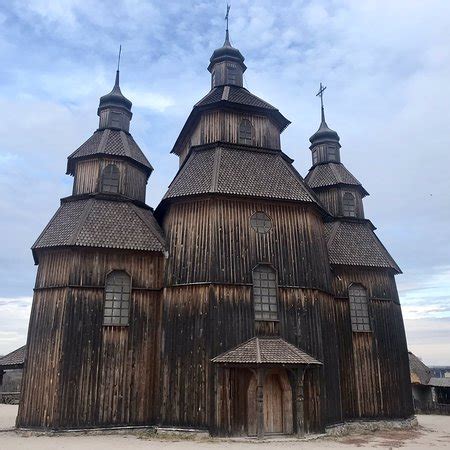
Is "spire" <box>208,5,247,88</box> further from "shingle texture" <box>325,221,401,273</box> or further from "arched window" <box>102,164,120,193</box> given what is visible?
"shingle texture" <box>325,221,401,273</box>

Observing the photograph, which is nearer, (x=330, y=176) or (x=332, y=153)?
(x=330, y=176)

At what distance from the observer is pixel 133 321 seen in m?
17.0

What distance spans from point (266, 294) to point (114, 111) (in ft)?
40.9

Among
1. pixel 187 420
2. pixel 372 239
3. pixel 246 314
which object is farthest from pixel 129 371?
pixel 372 239

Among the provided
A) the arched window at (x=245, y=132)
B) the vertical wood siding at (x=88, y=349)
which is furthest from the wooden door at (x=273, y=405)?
the arched window at (x=245, y=132)

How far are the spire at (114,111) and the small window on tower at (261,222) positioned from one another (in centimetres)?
922

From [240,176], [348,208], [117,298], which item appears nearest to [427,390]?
[348,208]

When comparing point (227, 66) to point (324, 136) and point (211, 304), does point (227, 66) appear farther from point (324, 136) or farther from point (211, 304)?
point (211, 304)

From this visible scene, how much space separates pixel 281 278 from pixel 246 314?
198 cm

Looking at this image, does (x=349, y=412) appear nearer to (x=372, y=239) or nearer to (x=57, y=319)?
(x=372, y=239)

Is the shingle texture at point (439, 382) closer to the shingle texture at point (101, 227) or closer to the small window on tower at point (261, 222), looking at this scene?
the small window on tower at point (261, 222)

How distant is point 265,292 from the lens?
53.2 feet

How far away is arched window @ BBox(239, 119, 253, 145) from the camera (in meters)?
19.5

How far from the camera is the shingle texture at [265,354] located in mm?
14188
